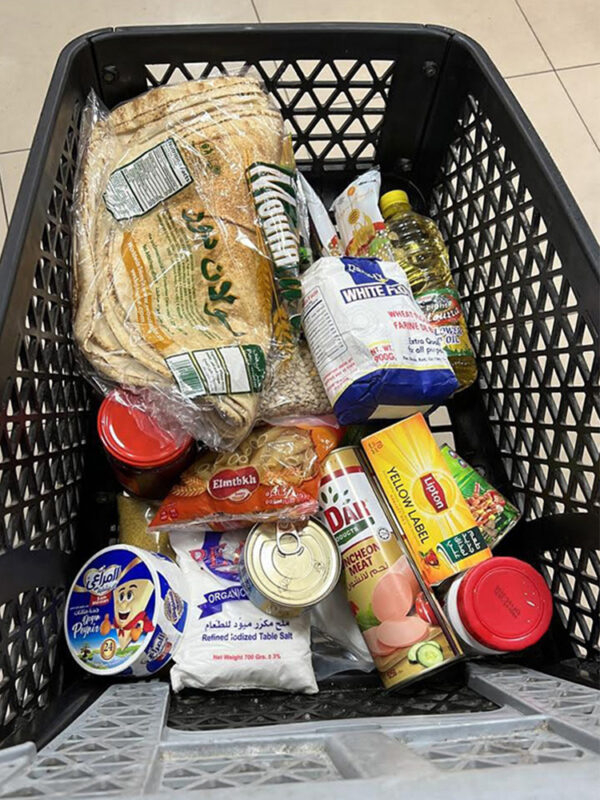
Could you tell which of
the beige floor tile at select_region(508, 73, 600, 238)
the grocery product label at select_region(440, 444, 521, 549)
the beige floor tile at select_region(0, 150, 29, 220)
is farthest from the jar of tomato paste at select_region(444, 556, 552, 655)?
the beige floor tile at select_region(0, 150, 29, 220)

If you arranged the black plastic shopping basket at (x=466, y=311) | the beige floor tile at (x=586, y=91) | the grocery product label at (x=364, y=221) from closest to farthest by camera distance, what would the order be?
the black plastic shopping basket at (x=466, y=311) → the grocery product label at (x=364, y=221) → the beige floor tile at (x=586, y=91)

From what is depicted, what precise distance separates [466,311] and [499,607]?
1.29 ft

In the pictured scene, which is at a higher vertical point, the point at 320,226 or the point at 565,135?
the point at 565,135

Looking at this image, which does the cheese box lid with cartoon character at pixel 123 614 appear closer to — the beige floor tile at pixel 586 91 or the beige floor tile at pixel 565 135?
the beige floor tile at pixel 565 135

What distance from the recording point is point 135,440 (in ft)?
2.13

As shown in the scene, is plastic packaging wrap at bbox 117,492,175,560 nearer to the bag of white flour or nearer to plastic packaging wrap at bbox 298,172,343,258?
the bag of white flour

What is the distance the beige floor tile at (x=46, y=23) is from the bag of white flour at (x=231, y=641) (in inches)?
40.4

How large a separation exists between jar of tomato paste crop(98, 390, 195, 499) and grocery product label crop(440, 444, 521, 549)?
0.30 meters

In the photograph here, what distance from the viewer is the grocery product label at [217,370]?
2.03ft

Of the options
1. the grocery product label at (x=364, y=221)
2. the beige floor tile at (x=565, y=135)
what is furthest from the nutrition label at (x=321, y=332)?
the beige floor tile at (x=565, y=135)

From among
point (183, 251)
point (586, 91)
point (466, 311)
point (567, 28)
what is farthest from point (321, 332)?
point (567, 28)

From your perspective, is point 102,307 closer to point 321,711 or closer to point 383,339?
point 383,339

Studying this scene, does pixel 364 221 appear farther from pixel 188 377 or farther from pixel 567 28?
pixel 567 28

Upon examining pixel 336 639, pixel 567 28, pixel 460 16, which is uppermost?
pixel 460 16
